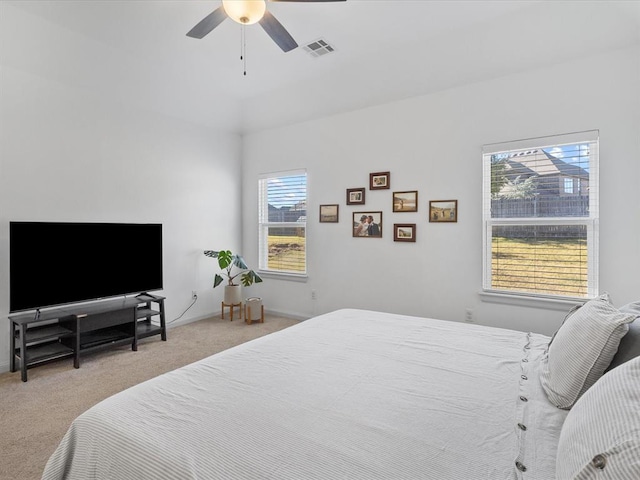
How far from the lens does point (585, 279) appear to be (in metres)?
3.13

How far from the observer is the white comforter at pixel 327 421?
1008 mm

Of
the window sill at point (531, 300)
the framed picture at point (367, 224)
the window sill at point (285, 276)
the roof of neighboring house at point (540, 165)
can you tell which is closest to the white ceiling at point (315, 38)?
the roof of neighboring house at point (540, 165)

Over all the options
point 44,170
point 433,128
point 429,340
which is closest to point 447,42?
point 433,128

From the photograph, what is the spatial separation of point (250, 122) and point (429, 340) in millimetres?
4293

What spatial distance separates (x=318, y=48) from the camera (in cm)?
358

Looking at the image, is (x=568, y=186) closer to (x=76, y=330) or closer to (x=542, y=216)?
(x=542, y=216)

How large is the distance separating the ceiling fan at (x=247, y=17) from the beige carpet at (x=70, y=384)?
290 centimetres

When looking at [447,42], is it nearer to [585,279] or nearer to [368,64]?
[368,64]

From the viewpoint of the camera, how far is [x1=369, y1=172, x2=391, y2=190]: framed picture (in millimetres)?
4180

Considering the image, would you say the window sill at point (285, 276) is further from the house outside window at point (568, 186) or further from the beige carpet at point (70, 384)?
the house outside window at point (568, 186)

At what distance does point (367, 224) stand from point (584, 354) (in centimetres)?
314

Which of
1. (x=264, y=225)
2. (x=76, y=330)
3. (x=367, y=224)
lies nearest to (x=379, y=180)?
(x=367, y=224)

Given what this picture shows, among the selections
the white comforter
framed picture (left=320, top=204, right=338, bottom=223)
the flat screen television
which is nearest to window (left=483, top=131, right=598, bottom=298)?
the white comforter

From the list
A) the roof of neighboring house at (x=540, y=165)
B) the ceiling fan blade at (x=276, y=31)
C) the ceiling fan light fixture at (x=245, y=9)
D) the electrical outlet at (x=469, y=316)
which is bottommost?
the electrical outlet at (x=469, y=316)
